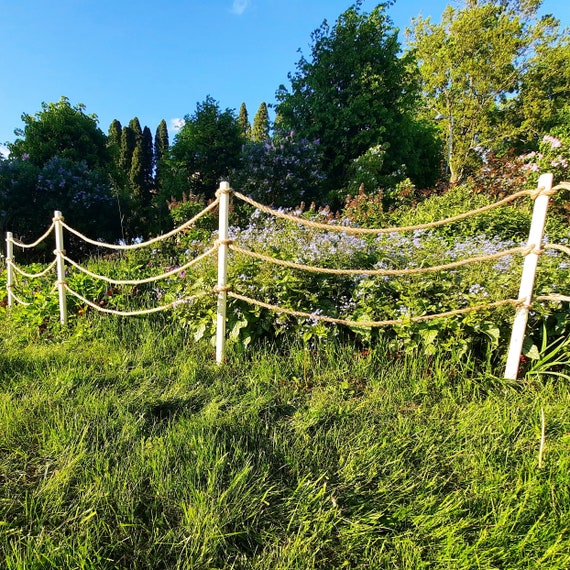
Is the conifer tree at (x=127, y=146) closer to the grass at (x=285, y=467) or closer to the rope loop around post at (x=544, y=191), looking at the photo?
the grass at (x=285, y=467)

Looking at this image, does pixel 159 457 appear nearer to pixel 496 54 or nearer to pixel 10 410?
pixel 10 410

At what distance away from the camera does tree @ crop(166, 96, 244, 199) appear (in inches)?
451

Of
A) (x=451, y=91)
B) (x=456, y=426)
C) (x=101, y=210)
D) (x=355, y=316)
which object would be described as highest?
(x=451, y=91)

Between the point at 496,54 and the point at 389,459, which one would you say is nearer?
the point at 389,459

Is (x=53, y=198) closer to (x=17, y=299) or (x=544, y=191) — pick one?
(x=17, y=299)

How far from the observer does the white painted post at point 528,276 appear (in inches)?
83.1

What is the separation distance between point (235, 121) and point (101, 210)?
518cm

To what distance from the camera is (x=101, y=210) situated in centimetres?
961

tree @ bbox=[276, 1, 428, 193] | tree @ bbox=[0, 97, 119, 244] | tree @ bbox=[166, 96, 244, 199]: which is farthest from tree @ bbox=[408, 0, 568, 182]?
tree @ bbox=[0, 97, 119, 244]

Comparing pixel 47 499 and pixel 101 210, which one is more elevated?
pixel 101 210

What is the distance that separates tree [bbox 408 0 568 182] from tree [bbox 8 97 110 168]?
51.1ft

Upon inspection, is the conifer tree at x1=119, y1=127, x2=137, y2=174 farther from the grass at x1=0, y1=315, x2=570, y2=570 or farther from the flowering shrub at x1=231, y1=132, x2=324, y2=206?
the grass at x1=0, y1=315, x2=570, y2=570

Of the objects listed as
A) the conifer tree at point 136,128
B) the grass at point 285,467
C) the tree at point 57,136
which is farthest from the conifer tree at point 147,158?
the grass at point 285,467

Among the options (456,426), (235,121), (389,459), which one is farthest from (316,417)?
(235,121)
